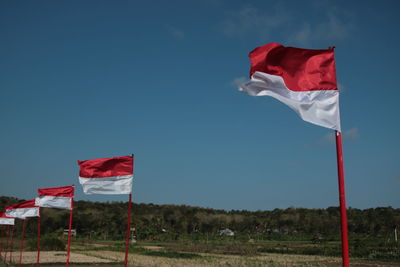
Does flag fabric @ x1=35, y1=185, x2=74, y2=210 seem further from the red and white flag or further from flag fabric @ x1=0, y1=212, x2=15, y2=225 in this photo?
flag fabric @ x1=0, y1=212, x2=15, y2=225

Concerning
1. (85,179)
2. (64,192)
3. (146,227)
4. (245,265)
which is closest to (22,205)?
(64,192)

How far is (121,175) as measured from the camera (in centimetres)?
1502

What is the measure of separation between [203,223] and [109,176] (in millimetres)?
84660

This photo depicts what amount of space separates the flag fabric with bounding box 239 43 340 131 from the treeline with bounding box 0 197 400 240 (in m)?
66.4

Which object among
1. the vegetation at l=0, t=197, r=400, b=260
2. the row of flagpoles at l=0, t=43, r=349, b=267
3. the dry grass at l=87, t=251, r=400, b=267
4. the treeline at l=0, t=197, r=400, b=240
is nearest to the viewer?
the row of flagpoles at l=0, t=43, r=349, b=267

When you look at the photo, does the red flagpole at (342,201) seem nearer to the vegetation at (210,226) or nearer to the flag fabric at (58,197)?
the flag fabric at (58,197)

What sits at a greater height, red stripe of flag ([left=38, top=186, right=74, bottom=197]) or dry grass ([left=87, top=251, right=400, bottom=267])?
red stripe of flag ([left=38, top=186, right=74, bottom=197])

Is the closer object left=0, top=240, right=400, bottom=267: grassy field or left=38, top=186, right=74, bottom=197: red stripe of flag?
left=38, top=186, right=74, bottom=197: red stripe of flag

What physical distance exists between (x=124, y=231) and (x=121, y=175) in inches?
2761

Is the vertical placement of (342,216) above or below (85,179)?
below

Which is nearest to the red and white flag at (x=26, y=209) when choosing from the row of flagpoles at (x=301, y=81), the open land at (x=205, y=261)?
the open land at (x=205, y=261)

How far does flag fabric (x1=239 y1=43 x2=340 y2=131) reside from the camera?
713 centimetres

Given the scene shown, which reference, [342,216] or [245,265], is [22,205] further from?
[342,216]

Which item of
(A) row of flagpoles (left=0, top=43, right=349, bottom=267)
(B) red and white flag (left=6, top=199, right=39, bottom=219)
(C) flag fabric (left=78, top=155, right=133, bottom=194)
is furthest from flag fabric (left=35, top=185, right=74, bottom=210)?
(A) row of flagpoles (left=0, top=43, right=349, bottom=267)
